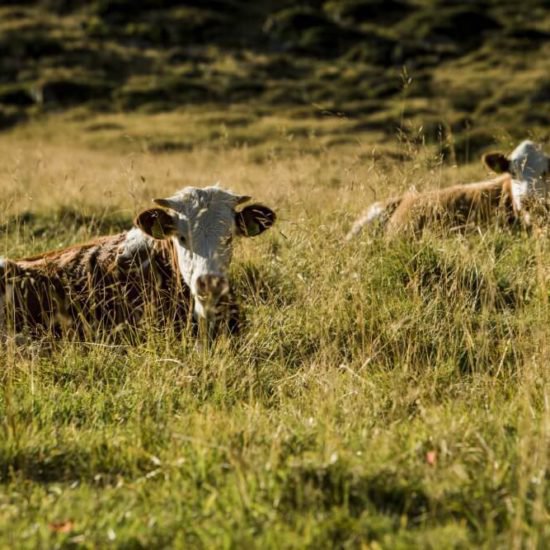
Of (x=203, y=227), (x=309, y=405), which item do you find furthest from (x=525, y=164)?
(x=309, y=405)

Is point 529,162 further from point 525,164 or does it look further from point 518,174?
point 518,174

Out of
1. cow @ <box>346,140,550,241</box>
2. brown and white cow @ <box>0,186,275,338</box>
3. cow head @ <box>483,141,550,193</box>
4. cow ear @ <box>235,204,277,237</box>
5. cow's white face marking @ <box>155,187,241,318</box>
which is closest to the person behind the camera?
cow's white face marking @ <box>155,187,241,318</box>

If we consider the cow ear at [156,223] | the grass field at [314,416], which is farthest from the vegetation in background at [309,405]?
the cow ear at [156,223]

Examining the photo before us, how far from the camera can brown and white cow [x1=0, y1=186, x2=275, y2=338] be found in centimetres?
554

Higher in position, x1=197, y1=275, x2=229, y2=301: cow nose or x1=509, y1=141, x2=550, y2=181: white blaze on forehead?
x1=197, y1=275, x2=229, y2=301: cow nose

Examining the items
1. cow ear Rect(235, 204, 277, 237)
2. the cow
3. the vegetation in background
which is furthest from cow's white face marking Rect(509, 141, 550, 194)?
cow ear Rect(235, 204, 277, 237)

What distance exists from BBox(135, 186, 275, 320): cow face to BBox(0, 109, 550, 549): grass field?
15.6 inches

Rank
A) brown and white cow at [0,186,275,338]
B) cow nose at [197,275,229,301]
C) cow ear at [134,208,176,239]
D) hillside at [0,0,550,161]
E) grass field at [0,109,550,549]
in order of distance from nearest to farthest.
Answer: grass field at [0,109,550,549], cow nose at [197,275,229,301], brown and white cow at [0,186,275,338], cow ear at [134,208,176,239], hillside at [0,0,550,161]

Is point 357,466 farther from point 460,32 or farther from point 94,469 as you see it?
point 460,32

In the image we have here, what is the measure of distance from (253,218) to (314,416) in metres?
2.19

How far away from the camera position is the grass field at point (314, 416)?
311 cm

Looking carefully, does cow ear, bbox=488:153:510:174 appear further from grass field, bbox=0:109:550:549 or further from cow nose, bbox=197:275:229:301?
cow nose, bbox=197:275:229:301

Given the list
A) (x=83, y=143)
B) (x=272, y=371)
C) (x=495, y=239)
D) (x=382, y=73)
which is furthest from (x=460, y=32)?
(x=272, y=371)

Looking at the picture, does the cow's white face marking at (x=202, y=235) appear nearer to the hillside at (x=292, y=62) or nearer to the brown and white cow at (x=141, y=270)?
the brown and white cow at (x=141, y=270)
